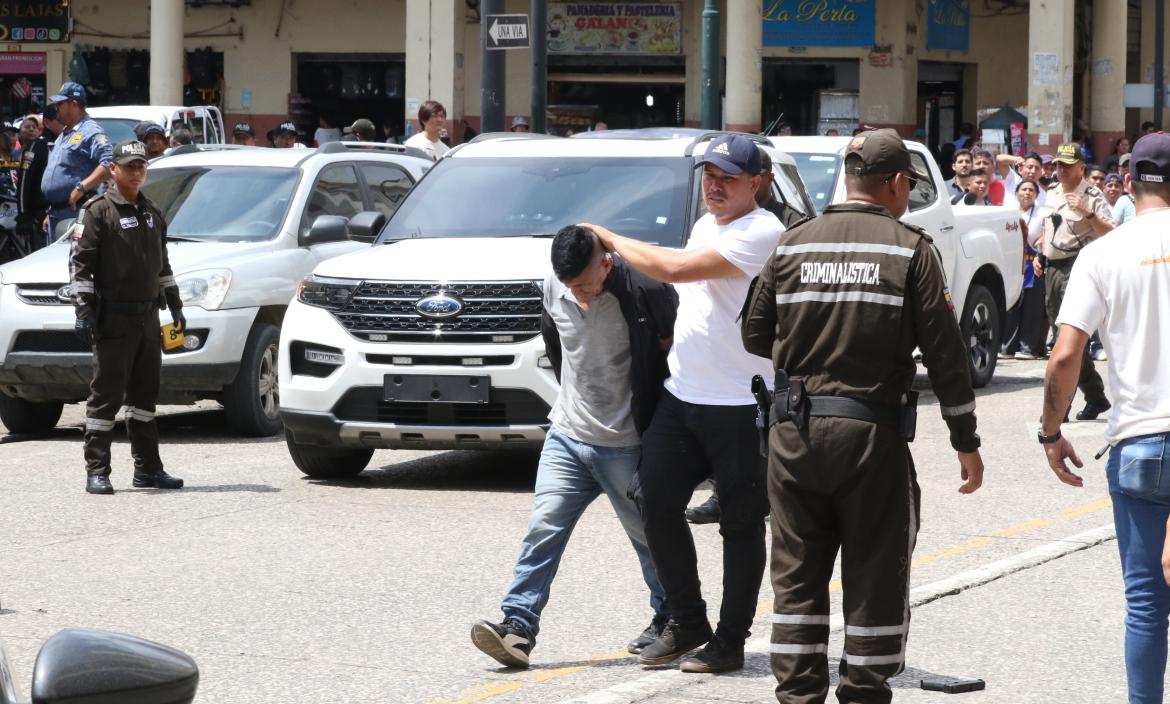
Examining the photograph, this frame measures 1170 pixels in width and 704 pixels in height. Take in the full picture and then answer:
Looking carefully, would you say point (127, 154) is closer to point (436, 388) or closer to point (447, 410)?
point (436, 388)

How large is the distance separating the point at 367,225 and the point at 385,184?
2.47m

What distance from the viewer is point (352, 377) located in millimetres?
9695

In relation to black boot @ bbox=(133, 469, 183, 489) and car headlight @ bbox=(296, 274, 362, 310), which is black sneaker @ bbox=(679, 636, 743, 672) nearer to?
car headlight @ bbox=(296, 274, 362, 310)

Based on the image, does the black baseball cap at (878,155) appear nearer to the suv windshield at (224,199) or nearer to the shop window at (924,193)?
the suv windshield at (224,199)

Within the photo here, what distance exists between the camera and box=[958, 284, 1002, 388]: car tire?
15.0 meters

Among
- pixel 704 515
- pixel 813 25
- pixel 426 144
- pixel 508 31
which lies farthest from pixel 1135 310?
pixel 813 25

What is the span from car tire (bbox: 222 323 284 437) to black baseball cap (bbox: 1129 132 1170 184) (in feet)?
24.2

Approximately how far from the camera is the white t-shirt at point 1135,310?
512 cm

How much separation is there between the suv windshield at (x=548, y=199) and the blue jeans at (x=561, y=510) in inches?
142

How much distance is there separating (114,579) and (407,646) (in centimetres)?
171

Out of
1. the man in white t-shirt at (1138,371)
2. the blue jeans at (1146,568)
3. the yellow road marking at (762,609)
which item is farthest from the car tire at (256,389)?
the blue jeans at (1146,568)

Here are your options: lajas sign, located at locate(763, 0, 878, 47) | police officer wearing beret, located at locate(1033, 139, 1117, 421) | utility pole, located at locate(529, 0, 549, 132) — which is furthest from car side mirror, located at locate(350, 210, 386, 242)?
lajas sign, located at locate(763, 0, 878, 47)

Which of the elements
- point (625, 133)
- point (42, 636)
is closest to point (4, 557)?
point (42, 636)

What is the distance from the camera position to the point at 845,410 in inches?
201
